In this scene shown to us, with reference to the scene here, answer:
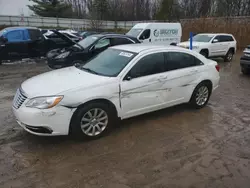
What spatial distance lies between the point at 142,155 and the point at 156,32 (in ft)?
39.9

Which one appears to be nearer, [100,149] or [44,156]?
[44,156]

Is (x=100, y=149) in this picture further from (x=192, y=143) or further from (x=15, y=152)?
(x=192, y=143)

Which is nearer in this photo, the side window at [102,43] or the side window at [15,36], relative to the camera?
the side window at [102,43]

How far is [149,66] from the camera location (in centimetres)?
430

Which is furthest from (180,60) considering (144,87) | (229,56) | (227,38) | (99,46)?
(229,56)

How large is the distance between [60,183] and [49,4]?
144 feet

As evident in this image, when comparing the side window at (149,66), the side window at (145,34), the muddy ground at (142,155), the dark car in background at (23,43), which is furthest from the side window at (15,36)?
the side window at (149,66)

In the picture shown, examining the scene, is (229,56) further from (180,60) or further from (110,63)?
(110,63)

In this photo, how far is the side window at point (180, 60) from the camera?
15.2 feet

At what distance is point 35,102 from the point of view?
133 inches

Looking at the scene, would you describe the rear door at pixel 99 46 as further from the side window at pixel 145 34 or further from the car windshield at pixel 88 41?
→ the side window at pixel 145 34

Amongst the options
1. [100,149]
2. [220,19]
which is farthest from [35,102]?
[220,19]

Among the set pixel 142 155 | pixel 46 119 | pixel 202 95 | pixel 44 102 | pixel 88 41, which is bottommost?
pixel 142 155

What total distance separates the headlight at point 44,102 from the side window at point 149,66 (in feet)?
4.62
